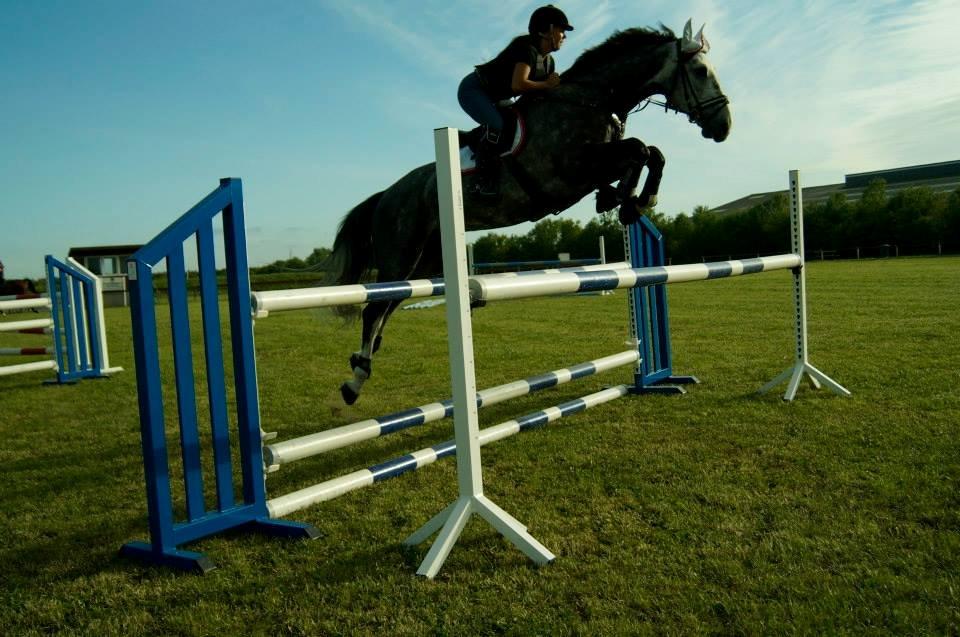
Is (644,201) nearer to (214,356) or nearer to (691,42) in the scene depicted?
(691,42)

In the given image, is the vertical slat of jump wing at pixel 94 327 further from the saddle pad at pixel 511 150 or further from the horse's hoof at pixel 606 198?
the horse's hoof at pixel 606 198

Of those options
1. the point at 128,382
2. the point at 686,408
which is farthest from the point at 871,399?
the point at 128,382

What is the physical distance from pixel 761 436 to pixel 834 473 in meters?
0.70

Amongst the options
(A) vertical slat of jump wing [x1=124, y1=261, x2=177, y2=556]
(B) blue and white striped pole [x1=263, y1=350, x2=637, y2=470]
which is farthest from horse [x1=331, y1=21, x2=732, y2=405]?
(A) vertical slat of jump wing [x1=124, y1=261, x2=177, y2=556]

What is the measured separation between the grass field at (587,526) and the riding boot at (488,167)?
1261 millimetres

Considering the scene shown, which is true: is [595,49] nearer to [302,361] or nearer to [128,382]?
[302,361]

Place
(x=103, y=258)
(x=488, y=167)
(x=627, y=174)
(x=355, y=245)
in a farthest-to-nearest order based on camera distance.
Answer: (x=103, y=258)
(x=355, y=245)
(x=488, y=167)
(x=627, y=174)

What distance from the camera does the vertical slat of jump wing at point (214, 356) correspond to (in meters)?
2.48

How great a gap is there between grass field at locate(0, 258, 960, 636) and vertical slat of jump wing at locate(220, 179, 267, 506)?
267mm

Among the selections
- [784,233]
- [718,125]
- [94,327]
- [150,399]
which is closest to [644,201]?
[718,125]

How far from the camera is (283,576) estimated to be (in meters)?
2.22

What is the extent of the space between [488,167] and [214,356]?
6.74 ft

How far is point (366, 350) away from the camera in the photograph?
420 centimetres

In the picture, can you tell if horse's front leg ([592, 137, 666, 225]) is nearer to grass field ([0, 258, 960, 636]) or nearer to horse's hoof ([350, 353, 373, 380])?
grass field ([0, 258, 960, 636])
